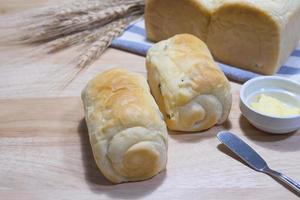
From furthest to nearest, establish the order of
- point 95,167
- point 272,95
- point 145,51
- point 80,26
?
point 80,26 < point 145,51 < point 272,95 < point 95,167

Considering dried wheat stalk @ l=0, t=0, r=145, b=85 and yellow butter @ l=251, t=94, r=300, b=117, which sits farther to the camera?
dried wheat stalk @ l=0, t=0, r=145, b=85

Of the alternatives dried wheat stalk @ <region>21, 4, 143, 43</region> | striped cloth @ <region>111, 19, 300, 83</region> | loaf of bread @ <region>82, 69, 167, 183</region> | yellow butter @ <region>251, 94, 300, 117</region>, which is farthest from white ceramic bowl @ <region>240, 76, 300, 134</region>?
dried wheat stalk @ <region>21, 4, 143, 43</region>

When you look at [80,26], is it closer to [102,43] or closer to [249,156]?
[102,43]

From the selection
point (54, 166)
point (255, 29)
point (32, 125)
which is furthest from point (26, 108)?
point (255, 29)

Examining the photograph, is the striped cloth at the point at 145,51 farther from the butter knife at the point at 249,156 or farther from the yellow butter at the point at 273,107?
the butter knife at the point at 249,156

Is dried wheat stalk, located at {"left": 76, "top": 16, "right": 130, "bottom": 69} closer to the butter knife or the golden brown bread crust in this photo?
the golden brown bread crust

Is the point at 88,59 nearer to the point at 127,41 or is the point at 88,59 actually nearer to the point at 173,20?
the point at 127,41

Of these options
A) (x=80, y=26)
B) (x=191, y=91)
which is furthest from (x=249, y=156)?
(x=80, y=26)
